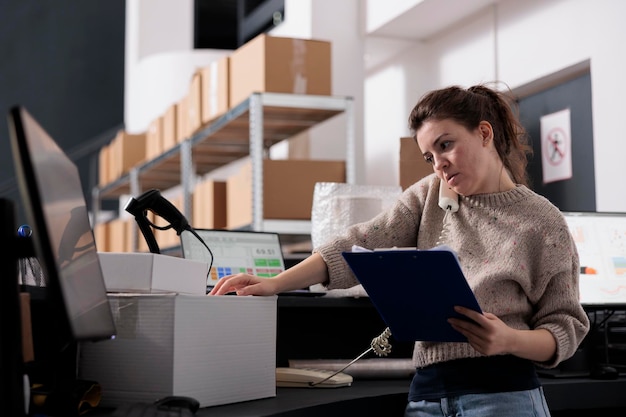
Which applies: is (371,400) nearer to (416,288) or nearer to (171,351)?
(416,288)

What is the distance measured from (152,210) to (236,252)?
0.56m

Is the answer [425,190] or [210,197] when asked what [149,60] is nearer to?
A: [210,197]

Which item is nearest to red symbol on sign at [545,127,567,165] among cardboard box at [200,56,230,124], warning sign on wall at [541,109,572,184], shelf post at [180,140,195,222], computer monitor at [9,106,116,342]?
warning sign on wall at [541,109,572,184]

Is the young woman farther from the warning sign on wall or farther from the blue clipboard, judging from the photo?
the warning sign on wall

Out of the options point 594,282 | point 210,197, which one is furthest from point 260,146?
point 594,282

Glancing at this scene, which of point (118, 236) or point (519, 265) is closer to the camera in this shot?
point (519, 265)

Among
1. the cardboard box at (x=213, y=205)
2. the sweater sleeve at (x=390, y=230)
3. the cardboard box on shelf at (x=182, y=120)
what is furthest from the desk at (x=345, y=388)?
the cardboard box on shelf at (x=182, y=120)

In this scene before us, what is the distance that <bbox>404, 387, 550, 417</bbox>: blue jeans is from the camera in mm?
1462

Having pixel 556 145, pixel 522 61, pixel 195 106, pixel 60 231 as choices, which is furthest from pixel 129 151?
pixel 60 231

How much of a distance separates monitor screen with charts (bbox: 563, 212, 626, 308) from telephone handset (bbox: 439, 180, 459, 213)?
581 millimetres

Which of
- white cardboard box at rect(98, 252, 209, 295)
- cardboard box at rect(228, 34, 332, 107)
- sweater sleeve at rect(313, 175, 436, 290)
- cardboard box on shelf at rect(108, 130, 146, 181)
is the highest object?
cardboard box at rect(228, 34, 332, 107)

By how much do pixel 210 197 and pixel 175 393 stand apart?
2842 mm

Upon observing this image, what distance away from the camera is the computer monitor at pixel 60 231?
0.86 meters

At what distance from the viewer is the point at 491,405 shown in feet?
4.79
